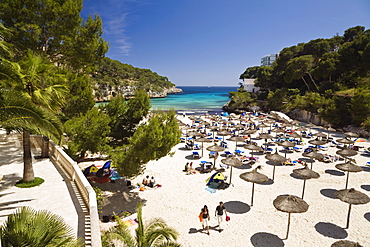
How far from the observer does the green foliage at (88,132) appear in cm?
1228

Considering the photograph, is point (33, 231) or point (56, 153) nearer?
point (33, 231)

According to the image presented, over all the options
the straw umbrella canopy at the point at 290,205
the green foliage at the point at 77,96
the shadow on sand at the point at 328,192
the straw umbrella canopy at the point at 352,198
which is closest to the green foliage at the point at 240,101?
the shadow on sand at the point at 328,192

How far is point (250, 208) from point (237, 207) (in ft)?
2.08

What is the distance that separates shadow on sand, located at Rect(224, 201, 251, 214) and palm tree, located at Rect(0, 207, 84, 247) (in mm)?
8509

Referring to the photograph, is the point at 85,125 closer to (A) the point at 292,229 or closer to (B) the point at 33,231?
(B) the point at 33,231

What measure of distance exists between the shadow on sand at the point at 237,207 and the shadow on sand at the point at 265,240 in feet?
5.70

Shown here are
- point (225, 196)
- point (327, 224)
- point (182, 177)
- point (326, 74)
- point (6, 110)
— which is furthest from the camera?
point (326, 74)

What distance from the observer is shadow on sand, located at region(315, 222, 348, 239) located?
9.09m

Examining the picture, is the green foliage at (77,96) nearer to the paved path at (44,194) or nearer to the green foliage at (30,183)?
the paved path at (44,194)

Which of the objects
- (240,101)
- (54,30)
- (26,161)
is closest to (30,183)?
(26,161)

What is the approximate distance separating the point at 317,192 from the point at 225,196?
18.0 ft

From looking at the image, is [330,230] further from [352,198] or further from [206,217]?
[206,217]

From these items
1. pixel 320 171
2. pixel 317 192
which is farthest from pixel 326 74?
pixel 317 192

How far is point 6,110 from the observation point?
14.3ft
